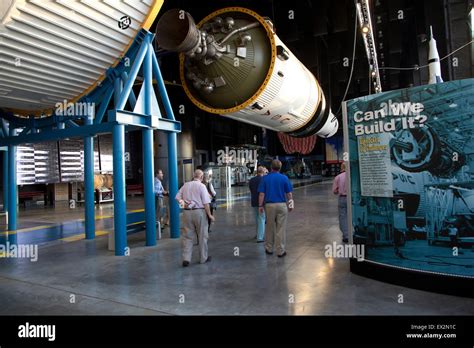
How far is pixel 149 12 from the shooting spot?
606 centimetres

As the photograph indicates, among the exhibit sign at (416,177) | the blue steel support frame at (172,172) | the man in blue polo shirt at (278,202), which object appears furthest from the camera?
the blue steel support frame at (172,172)

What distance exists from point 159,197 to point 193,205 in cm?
395

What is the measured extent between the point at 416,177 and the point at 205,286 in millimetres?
2837

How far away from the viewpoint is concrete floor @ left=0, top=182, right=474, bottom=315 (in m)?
3.41

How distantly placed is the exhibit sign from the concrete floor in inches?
17.3

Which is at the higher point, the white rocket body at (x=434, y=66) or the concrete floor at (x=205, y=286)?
the white rocket body at (x=434, y=66)

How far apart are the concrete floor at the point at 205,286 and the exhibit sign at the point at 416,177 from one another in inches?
17.3

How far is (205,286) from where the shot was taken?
4176 millimetres

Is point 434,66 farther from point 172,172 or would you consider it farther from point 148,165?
point 172,172

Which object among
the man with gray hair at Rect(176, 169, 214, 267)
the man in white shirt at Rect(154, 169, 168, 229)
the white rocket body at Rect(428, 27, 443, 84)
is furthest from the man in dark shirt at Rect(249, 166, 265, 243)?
the white rocket body at Rect(428, 27, 443, 84)

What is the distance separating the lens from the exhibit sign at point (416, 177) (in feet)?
11.7

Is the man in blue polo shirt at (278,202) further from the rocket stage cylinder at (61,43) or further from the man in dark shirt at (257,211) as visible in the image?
the rocket stage cylinder at (61,43)

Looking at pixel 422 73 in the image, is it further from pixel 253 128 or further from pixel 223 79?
pixel 253 128

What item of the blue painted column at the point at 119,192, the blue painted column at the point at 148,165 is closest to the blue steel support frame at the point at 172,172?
the blue painted column at the point at 148,165
